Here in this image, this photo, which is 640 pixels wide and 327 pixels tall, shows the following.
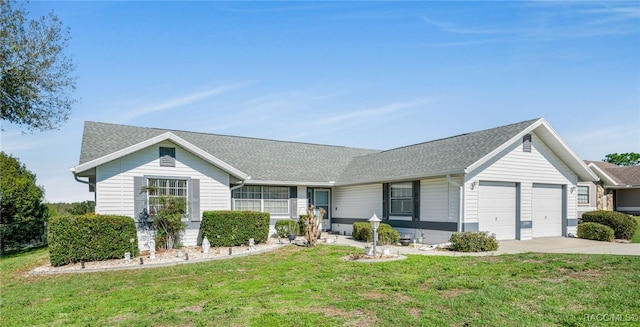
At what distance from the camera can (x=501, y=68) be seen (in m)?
15.0

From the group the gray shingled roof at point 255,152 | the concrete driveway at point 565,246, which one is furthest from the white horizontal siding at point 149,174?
the concrete driveway at point 565,246

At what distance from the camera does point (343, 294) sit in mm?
7262

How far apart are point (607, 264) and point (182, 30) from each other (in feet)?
45.8

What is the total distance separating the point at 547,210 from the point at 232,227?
13313mm

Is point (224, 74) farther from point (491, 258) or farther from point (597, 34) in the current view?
point (597, 34)

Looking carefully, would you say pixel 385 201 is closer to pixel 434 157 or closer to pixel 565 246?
pixel 434 157

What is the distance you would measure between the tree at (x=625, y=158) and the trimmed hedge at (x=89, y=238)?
238ft

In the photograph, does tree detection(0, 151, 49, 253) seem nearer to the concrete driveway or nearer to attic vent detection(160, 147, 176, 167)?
attic vent detection(160, 147, 176, 167)

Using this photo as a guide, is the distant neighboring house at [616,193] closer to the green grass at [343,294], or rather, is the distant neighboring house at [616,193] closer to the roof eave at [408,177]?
the roof eave at [408,177]

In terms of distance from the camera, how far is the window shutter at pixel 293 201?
63.6ft

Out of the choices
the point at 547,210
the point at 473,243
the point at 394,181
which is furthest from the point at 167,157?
the point at 547,210

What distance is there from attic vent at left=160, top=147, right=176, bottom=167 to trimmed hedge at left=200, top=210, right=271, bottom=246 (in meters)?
2.28

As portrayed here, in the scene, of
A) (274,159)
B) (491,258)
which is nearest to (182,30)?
(274,159)

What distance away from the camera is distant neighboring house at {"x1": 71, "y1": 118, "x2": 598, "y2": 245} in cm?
1454
